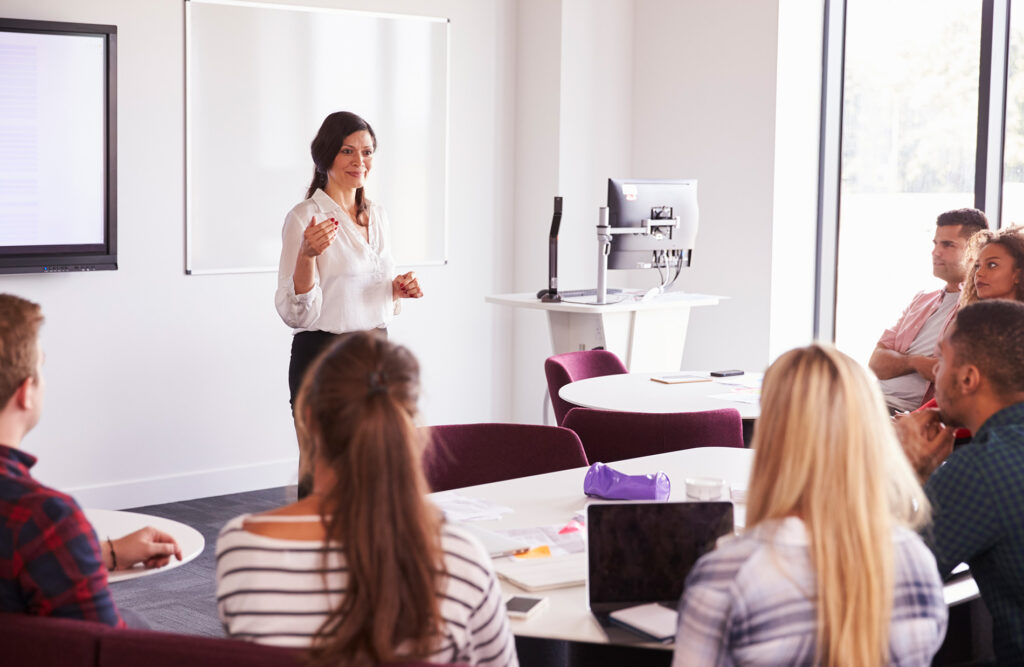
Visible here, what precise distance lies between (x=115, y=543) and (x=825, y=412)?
1.32m

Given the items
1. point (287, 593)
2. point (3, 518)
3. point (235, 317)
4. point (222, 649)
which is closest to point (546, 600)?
point (287, 593)

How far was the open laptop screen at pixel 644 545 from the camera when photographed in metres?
1.96

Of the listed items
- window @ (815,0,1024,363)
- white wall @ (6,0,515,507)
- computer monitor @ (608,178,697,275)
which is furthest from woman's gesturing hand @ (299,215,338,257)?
window @ (815,0,1024,363)

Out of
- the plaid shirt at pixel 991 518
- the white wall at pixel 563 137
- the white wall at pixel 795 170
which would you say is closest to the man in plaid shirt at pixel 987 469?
the plaid shirt at pixel 991 518

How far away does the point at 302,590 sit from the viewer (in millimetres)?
1571

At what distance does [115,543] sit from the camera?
2.15 metres

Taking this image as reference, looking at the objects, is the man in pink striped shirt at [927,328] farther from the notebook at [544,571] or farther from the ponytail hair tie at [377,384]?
the ponytail hair tie at [377,384]

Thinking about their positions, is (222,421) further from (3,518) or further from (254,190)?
(3,518)

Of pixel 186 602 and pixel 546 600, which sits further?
pixel 186 602

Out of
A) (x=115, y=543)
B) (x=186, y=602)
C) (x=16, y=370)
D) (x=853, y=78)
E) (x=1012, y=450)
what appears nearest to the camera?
(x=16, y=370)

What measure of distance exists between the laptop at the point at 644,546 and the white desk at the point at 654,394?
1.71 metres

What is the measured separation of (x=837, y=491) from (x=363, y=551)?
643 mm

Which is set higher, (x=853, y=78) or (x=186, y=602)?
(x=853, y=78)

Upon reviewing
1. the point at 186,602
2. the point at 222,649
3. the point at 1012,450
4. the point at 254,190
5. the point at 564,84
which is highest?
the point at 564,84
